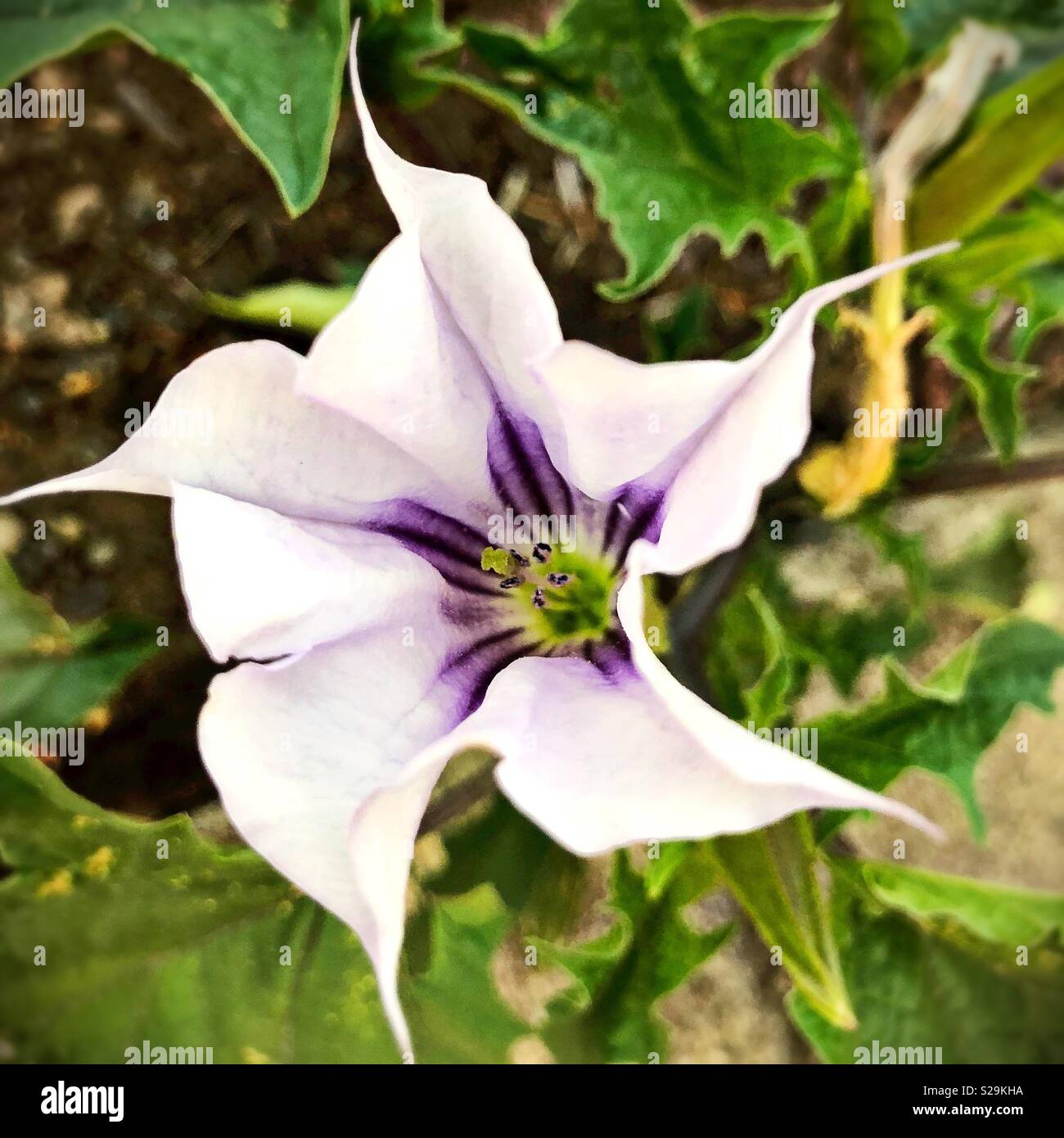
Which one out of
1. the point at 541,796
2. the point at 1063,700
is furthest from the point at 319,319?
the point at 1063,700

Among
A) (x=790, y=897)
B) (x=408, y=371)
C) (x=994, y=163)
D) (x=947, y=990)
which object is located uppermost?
(x=994, y=163)

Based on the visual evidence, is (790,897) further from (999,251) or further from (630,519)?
(999,251)

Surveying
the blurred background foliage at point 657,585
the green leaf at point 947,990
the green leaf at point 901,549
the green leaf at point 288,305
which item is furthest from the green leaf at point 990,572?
the green leaf at point 288,305

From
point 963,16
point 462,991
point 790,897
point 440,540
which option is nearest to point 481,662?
point 440,540

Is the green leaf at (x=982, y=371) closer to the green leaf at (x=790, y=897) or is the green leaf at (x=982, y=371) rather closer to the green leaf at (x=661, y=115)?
the green leaf at (x=661, y=115)

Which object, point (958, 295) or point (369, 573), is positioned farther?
point (958, 295)

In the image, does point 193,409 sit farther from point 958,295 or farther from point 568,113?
point 958,295

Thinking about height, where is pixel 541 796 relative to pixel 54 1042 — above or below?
above

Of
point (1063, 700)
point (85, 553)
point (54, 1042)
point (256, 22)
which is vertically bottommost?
point (54, 1042)
